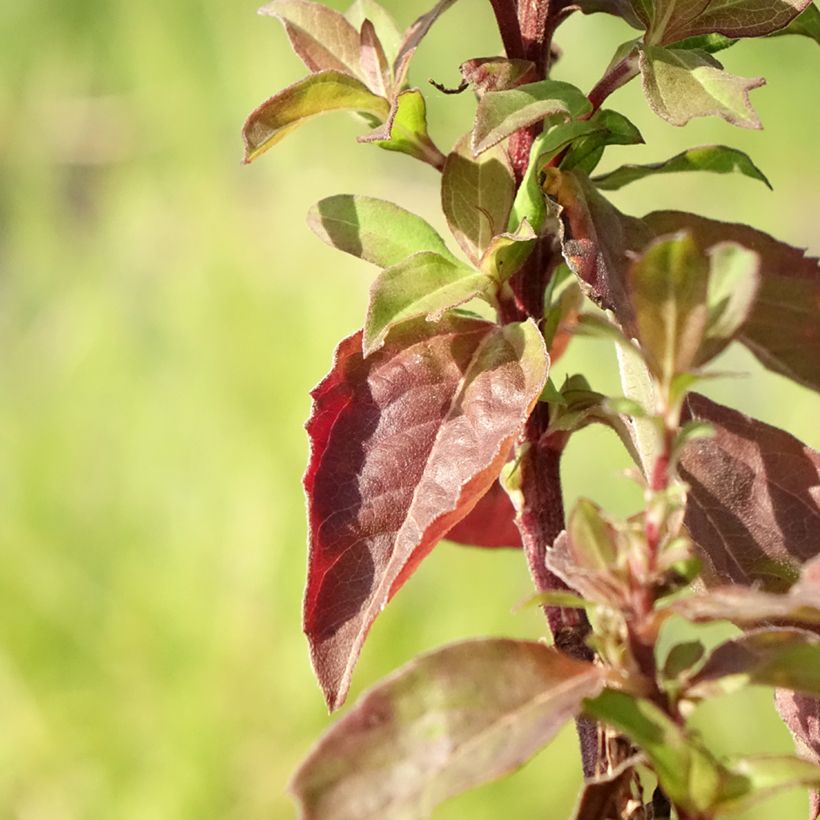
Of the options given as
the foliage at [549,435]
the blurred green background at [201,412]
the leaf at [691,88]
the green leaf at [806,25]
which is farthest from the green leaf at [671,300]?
the blurred green background at [201,412]

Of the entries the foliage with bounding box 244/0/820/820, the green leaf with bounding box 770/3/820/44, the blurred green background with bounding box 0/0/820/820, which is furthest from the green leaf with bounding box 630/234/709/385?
the blurred green background with bounding box 0/0/820/820

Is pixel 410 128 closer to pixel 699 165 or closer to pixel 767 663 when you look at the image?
pixel 699 165

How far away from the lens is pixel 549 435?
48cm

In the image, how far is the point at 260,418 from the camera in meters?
2.34

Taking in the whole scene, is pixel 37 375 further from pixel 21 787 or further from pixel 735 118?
pixel 735 118


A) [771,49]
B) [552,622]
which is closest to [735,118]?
[552,622]

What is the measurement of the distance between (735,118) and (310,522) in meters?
0.20

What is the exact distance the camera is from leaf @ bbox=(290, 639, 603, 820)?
306 mm

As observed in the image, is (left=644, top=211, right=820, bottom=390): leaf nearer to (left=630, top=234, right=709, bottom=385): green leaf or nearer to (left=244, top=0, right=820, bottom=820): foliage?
(left=244, top=0, right=820, bottom=820): foliage

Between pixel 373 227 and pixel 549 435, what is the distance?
109 mm

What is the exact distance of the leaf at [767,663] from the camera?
0.32 metres

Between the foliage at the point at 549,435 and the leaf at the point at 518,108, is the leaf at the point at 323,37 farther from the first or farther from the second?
the leaf at the point at 518,108

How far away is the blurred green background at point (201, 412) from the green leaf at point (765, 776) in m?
1.67

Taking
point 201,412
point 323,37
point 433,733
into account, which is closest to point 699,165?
point 323,37
